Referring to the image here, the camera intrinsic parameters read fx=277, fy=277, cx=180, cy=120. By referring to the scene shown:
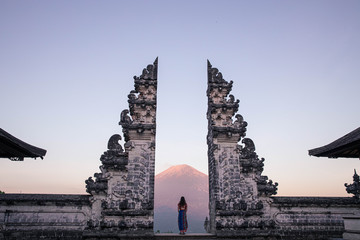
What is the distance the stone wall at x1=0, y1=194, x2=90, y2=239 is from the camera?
402 inches

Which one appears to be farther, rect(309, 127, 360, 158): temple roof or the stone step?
the stone step

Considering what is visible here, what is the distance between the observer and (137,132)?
A: 1205cm

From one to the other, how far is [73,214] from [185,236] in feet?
14.5

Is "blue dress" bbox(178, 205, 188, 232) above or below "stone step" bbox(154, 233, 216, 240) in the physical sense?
above

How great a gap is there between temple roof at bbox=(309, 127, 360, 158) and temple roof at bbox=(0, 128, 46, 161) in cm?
897

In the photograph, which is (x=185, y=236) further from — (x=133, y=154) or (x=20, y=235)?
(x=20, y=235)

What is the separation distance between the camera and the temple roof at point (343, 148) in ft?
25.9

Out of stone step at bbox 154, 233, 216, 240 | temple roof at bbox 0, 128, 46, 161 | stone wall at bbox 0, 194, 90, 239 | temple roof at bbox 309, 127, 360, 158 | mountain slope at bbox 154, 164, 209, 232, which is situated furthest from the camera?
mountain slope at bbox 154, 164, 209, 232

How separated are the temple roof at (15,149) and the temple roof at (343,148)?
29.4ft

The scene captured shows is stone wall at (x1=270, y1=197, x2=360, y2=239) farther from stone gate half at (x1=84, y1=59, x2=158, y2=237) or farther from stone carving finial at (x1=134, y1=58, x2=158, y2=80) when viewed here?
stone carving finial at (x1=134, y1=58, x2=158, y2=80)

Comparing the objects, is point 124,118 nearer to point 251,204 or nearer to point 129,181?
point 129,181

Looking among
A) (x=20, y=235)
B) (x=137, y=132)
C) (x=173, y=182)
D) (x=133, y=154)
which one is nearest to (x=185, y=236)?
(x=133, y=154)

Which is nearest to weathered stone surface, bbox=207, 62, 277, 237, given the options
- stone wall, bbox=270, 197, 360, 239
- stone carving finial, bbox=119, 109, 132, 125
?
stone wall, bbox=270, 197, 360, 239

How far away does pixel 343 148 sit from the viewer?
8.28 metres
